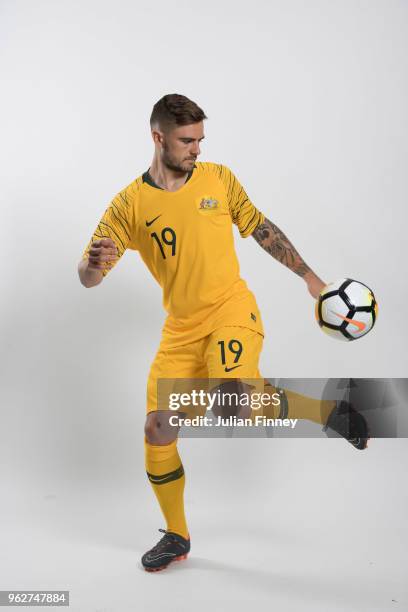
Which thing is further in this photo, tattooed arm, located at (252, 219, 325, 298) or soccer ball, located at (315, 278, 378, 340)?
tattooed arm, located at (252, 219, 325, 298)

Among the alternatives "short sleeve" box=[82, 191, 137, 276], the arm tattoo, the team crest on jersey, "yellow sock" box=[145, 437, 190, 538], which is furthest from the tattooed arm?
"yellow sock" box=[145, 437, 190, 538]

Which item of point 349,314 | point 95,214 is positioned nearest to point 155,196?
point 349,314

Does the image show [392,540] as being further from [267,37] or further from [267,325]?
[267,37]

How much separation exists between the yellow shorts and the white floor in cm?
85

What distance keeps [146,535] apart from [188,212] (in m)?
1.79

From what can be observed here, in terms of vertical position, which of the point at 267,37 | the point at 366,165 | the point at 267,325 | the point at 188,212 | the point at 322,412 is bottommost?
the point at 322,412

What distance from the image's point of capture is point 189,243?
4129mm

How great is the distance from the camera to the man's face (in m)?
4.06

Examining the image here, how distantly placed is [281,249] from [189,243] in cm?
56

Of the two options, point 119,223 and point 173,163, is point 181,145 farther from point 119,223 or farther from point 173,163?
point 119,223

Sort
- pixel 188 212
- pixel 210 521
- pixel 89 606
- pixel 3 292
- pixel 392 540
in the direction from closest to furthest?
pixel 89 606
pixel 188 212
pixel 392 540
pixel 210 521
pixel 3 292

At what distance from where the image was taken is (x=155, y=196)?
4.13 meters

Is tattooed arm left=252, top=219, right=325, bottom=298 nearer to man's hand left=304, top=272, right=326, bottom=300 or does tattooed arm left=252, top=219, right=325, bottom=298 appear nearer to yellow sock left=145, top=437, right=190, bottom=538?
man's hand left=304, top=272, right=326, bottom=300

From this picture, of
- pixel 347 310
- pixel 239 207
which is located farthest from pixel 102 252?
pixel 347 310
